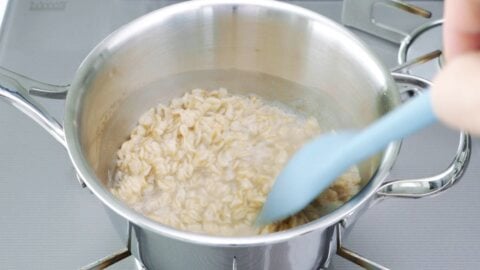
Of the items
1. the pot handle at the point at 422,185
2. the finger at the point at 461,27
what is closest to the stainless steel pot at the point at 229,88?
the pot handle at the point at 422,185

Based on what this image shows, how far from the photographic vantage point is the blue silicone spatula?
592 mm

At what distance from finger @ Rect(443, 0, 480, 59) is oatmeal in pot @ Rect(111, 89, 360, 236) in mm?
264

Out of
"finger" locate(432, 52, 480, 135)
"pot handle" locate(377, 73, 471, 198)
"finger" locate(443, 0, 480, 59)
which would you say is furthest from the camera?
"pot handle" locate(377, 73, 471, 198)

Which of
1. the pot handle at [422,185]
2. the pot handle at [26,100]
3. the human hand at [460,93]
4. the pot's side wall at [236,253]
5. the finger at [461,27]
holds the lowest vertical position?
the pot's side wall at [236,253]

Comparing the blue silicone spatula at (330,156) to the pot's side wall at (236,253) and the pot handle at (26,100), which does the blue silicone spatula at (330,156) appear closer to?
the pot's side wall at (236,253)

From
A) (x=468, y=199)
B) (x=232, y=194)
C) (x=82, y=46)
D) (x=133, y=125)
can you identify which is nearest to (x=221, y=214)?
(x=232, y=194)

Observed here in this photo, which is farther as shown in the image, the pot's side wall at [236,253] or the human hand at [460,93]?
the pot's side wall at [236,253]

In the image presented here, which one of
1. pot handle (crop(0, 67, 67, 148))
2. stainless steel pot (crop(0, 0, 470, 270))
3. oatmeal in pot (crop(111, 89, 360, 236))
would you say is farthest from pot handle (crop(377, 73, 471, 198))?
pot handle (crop(0, 67, 67, 148))

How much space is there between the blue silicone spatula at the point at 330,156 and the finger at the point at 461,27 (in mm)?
79

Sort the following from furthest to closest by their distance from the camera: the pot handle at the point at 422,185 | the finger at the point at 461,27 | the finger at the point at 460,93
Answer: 1. the pot handle at the point at 422,185
2. the finger at the point at 461,27
3. the finger at the point at 460,93

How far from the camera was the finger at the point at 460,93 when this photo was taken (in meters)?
0.47

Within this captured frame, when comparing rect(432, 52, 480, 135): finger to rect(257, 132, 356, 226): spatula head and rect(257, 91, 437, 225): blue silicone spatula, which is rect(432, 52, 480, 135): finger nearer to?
rect(257, 91, 437, 225): blue silicone spatula

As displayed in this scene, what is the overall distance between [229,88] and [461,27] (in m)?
0.44

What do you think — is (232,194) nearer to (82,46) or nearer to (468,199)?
(468,199)
